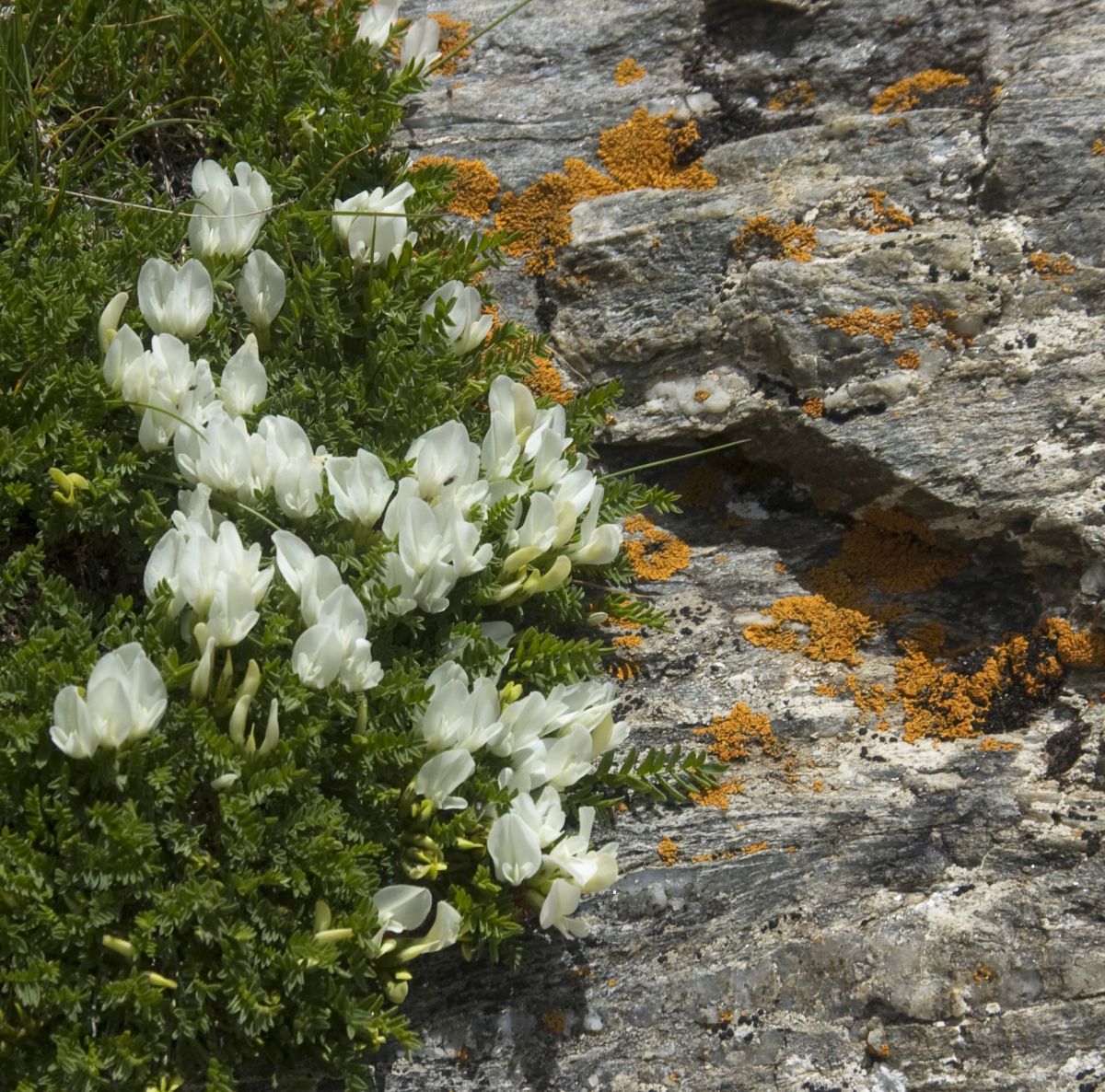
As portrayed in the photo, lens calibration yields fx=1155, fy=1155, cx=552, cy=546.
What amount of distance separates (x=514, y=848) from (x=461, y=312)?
58.6 inches

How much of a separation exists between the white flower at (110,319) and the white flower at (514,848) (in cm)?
151

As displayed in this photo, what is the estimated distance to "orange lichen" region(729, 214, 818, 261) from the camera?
354cm

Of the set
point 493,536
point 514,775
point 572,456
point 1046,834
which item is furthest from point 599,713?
point 1046,834

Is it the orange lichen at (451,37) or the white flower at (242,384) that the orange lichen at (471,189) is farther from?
the white flower at (242,384)

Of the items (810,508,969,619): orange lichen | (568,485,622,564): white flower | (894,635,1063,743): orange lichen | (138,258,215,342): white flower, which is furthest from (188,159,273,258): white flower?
(894,635,1063,743): orange lichen

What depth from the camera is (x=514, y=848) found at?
2635 mm

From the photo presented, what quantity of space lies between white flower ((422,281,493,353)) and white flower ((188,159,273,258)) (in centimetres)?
52

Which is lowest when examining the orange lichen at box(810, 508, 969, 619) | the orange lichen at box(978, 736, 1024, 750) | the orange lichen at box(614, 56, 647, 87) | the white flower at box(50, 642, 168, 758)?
the orange lichen at box(978, 736, 1024, 750)

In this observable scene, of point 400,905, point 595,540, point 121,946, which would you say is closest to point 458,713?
point 400,905

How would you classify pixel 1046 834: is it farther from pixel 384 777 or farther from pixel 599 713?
pixel 384 777

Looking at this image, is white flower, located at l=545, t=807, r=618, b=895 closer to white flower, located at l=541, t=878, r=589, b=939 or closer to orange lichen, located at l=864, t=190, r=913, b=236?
white flower, located at l=541, t=878, r=589, b=939

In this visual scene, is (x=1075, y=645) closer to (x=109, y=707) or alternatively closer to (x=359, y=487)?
(x=359, y=487)

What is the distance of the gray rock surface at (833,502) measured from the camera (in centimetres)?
280

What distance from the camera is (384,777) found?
2.72m
